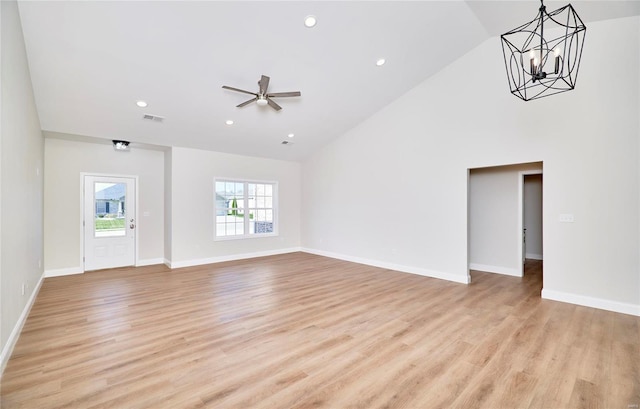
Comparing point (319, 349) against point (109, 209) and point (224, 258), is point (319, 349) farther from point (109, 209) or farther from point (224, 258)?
point (109, 209)

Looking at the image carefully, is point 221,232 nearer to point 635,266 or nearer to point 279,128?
point 279,128

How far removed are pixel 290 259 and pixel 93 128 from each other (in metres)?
4.77

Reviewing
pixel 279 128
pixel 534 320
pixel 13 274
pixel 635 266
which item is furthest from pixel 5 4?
pixel 635 266

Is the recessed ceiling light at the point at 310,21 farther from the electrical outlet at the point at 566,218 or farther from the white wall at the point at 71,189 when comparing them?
the white wall at the point at 71,189

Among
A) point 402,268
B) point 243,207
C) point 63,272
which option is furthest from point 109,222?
point 402,268

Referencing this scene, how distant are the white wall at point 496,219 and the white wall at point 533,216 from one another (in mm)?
2038

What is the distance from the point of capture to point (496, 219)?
5.75 metres

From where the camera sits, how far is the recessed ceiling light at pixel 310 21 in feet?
11.7

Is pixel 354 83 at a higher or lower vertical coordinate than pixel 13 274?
higher

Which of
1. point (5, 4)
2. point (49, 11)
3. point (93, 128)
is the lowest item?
point (93, 128)

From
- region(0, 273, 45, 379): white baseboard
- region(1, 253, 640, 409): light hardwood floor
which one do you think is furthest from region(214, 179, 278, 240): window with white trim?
region(0, 273, 45, 379): white baseboard

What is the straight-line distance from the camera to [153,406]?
6.38ft

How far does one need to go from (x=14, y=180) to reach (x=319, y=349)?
3.44 m

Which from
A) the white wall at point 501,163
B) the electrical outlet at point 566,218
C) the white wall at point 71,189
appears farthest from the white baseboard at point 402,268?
the white wall at point 71,189
